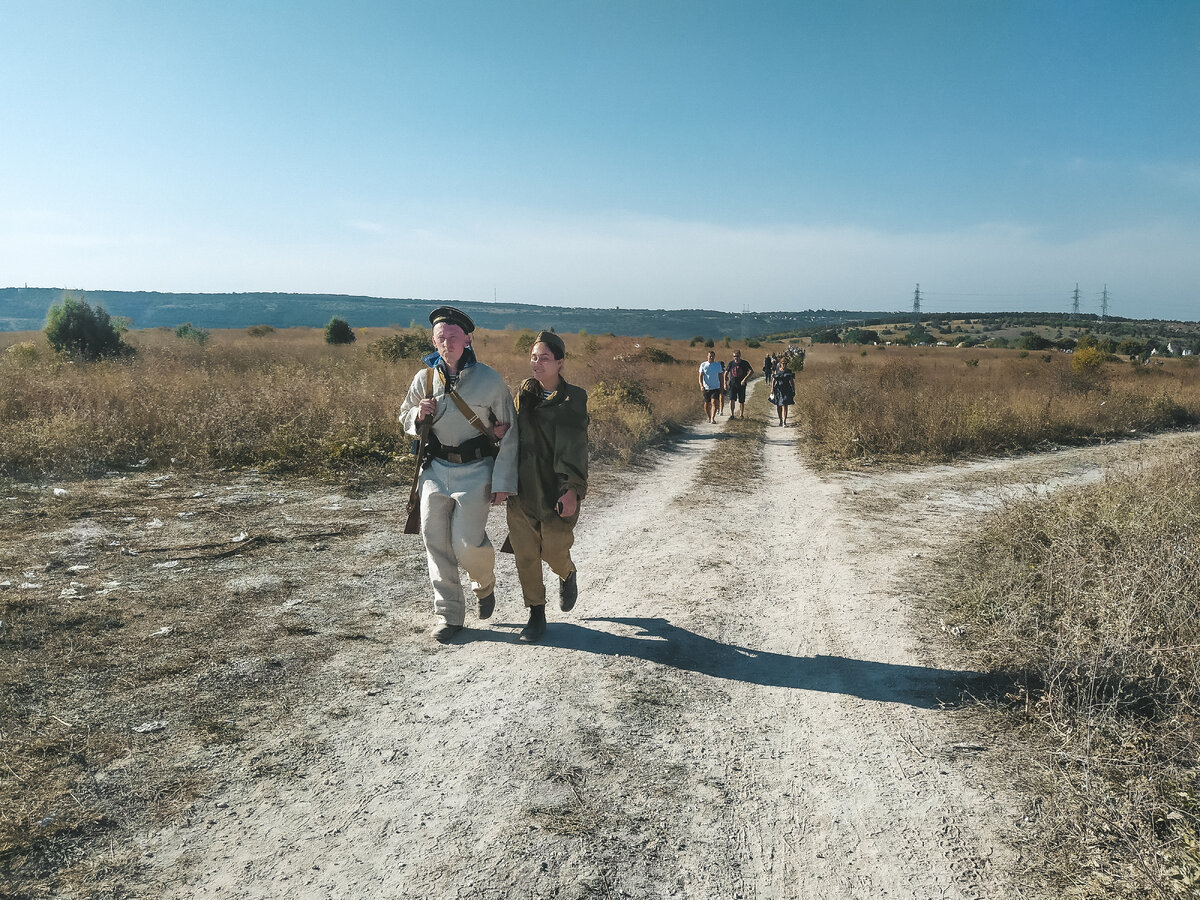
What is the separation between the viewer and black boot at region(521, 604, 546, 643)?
181 inches

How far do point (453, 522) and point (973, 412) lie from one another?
41.1 ft

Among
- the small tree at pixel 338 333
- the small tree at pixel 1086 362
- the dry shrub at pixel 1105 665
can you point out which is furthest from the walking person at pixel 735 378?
the small tree at pixel 338 333

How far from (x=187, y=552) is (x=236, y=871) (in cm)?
438

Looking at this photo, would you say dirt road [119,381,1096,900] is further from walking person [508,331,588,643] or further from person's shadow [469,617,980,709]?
walking person [508,331,588,643]

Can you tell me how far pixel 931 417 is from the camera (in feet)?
43.6

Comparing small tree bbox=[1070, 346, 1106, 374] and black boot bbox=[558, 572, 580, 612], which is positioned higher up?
small tree bbox=[1070, 346, 1106, 374]

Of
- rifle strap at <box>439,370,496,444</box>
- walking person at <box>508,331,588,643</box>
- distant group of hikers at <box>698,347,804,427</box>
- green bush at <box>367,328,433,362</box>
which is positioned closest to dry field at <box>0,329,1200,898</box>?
walking person at <box>508,331,588,643</box>

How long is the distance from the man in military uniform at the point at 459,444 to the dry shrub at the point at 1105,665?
124 inches

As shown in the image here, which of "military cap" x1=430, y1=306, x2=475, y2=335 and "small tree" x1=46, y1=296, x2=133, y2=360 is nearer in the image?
"military cap" x1=430, y1=306, x2=475, y2=335

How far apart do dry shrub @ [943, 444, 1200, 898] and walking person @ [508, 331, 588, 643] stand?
271 cm

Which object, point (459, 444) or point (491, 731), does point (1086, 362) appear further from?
point (491, 731)

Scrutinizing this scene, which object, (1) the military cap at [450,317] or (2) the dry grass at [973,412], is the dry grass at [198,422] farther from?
(1) the military cap at [450,317]

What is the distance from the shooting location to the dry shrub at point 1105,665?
2.53 m

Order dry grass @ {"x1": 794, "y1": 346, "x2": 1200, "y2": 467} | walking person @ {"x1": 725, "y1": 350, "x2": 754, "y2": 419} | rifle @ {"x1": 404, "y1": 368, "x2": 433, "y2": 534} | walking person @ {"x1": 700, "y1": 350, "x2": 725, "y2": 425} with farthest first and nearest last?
walking person @ {"x1": 725, "y1": 350, "x2": 754, "y2": 419} < walking person @ {"x1": 700, "y1": 350, "x2": 725, "y2": 425} < dry grass @ {"x1": 794, "y1": 346, "x2": 1200, "y2": 467} < rifle @ {"x1": 404, "y1": 368, "x2": 433, "y2": 534}
